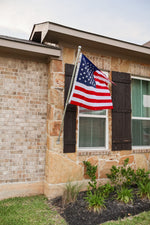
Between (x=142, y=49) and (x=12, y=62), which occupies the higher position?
(x=142, y=49)

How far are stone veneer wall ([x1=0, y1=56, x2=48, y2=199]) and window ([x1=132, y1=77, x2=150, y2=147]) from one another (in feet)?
8.24

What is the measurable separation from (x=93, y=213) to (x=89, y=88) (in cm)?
238

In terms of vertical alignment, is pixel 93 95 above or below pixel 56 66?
below

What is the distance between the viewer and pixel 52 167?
152 inches

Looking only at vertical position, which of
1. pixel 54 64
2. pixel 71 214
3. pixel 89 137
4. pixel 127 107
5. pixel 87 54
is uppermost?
pixel 87 54

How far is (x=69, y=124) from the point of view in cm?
412

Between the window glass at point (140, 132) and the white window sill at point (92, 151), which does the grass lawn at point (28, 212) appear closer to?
the white window sill at point (92, 151)

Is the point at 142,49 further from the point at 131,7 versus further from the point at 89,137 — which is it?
the point at 131,7

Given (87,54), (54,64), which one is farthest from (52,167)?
(87,54)

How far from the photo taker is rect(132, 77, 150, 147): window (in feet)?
16.5

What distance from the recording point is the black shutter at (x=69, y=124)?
4050 mm

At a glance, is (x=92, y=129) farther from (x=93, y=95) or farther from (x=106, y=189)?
(x=106, y=189)

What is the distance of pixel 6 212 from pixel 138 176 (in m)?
3.05

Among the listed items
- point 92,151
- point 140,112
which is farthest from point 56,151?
point 140,112
